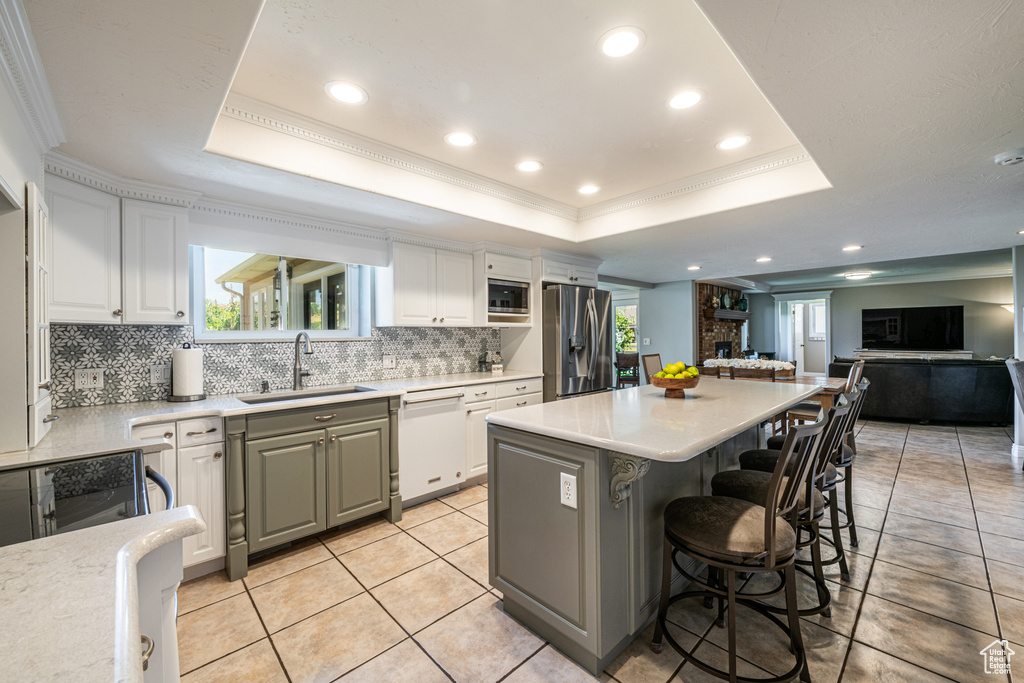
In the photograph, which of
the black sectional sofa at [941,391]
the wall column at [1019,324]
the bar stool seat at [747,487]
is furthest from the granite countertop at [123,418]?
the black sectional sofa at [941,391]

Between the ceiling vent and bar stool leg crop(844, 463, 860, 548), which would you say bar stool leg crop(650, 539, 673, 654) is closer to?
bar stool leg crop(844, 463, 860, 548)

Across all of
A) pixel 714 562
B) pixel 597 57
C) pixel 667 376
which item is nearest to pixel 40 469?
pixel 714 562

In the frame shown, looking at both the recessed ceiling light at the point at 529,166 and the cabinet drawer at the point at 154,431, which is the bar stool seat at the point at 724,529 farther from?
the cabinet drawer at the point at 154,431

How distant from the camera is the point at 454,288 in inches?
157

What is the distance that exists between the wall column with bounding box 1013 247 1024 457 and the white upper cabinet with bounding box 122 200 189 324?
7.09 meters

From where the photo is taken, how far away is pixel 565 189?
3467 mm

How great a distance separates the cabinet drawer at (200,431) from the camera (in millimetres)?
2289

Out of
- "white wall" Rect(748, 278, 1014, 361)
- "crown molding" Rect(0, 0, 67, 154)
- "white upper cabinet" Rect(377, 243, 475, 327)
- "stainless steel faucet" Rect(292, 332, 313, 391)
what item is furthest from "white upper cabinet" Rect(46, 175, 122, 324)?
"white wall" Rect(748, 278, 1014, 361)

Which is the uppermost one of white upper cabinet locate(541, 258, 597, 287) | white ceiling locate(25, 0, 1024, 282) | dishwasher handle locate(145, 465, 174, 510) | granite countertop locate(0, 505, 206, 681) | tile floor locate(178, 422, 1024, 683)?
white ceiling locate(25, 0, 1024, 282)

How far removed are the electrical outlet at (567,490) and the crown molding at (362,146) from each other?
2155 millimetres

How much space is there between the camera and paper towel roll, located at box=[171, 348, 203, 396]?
2.64 meters

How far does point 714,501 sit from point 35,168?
2996mm

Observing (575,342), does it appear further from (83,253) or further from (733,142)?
(83,253)

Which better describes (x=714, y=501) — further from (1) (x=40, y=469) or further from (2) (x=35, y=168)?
(2) (x=35, y=168)
